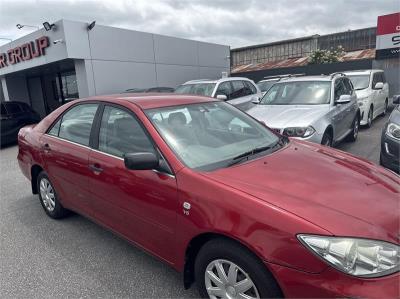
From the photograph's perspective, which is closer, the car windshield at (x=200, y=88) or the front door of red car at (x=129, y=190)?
the front door of red car at (x=129, y=190)

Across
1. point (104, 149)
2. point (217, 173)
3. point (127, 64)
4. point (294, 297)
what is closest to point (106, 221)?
point (104, 149)

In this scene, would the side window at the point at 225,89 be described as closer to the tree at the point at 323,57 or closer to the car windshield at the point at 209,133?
the car windshield at the point at 209,133

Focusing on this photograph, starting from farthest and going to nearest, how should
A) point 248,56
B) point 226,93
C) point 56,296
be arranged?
point 248,56 < point 226,93 < point 56,296

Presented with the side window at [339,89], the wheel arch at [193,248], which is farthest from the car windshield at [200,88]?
the wheel arch at [193,248]

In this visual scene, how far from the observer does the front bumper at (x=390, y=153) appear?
412 cm

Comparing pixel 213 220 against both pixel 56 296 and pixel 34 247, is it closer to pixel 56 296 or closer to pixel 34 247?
pixel 56 296

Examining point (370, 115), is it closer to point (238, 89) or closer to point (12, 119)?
point (238, 89)

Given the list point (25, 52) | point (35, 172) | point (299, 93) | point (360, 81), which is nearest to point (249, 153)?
point (35, 172)

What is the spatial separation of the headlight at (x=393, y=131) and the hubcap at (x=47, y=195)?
14.7 feet

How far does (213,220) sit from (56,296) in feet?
5.22

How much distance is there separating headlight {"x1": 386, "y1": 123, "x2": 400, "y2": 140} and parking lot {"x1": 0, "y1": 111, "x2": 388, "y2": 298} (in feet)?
11.2

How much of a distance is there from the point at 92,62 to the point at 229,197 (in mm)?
11721

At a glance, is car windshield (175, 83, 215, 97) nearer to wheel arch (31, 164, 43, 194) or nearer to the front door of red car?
wheel arch (31, 164, 43, 194)

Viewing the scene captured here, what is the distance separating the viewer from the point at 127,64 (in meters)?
14.1
